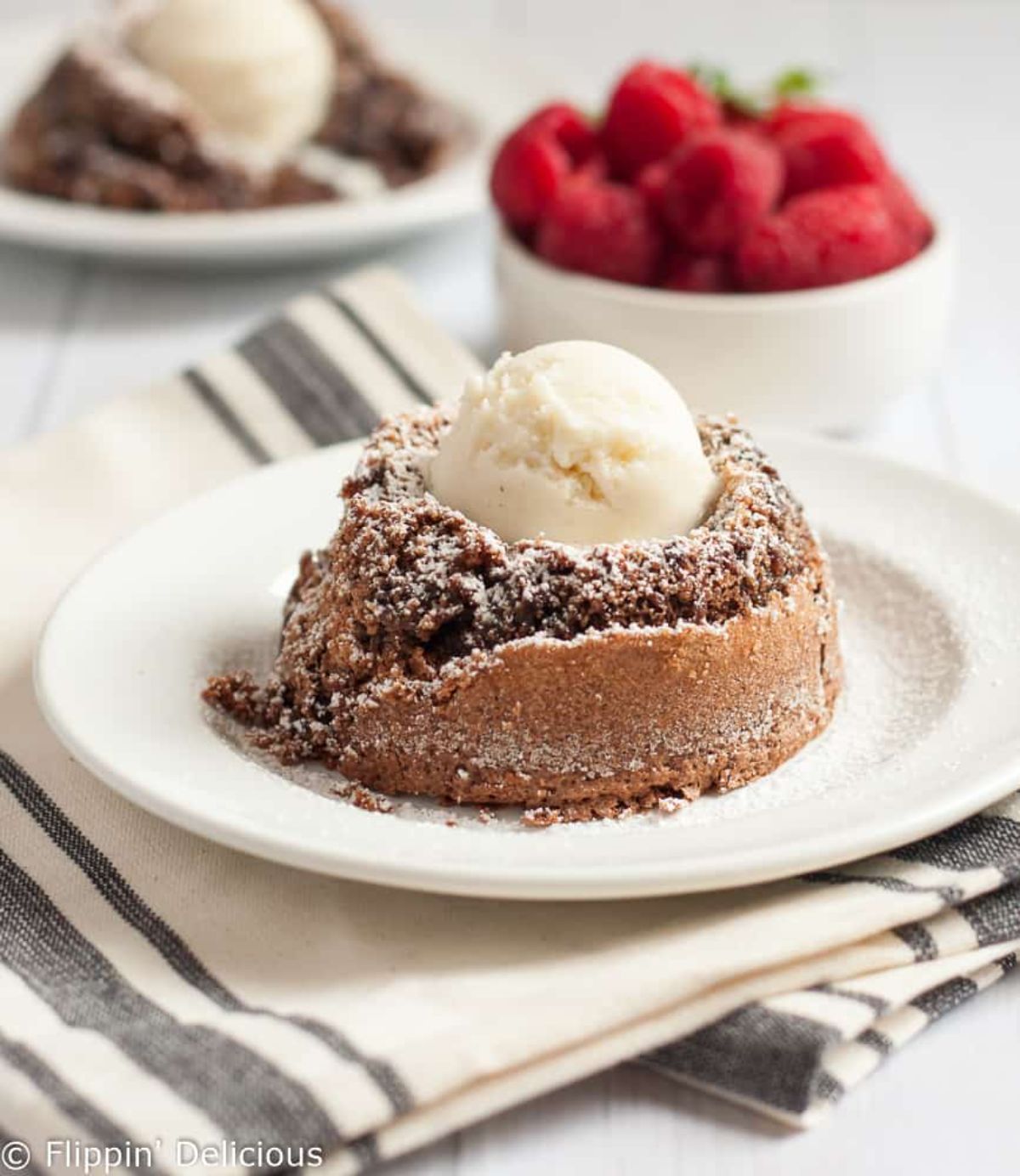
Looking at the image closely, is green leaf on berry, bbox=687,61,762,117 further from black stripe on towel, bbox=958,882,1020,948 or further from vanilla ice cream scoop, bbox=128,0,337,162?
black stripe on towel, bbox=958,882,1020,948

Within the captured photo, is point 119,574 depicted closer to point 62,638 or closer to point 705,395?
point 62,638

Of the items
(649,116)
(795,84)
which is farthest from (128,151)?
(795,84)

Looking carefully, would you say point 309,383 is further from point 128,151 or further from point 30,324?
point 128,151

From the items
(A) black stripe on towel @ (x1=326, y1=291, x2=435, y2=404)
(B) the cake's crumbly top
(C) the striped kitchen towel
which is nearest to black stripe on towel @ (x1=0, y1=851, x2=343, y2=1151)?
(C) the striped kitchen towel

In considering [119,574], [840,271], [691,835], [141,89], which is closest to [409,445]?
[119,574]

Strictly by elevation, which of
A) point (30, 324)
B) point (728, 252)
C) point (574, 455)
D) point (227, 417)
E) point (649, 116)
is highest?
point (574, 455)
